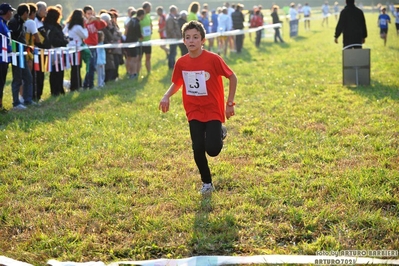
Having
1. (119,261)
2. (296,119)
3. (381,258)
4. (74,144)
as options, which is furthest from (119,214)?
(296,119)

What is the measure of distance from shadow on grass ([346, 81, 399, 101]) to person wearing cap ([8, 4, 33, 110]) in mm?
6856

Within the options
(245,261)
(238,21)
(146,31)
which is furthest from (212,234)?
(238,21)

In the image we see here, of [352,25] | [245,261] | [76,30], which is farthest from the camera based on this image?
[352,25]

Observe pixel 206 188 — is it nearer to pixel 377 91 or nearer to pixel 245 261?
pixel 245 261

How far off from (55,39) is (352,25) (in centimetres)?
689

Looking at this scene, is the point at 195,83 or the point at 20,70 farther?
the point at 20,70

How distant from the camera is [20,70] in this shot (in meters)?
11.4

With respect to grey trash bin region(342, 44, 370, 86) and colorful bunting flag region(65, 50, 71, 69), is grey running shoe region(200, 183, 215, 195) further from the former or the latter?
grey trash bin region(342, 44, 370, 86)

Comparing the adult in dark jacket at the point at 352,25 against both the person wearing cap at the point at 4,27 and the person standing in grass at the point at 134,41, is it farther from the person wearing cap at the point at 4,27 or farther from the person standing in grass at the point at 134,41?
the person wearing cap at the point at 4,27

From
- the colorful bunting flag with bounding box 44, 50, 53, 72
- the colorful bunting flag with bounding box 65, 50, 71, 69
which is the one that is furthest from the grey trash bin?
the colorful bunting flag with bounding box 44, 50, 53, 72

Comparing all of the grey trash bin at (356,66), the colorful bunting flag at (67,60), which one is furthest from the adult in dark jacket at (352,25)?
the colorful bunting flag at (67,60)

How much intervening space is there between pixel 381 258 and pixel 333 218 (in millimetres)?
887

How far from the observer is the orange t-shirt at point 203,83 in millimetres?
5863

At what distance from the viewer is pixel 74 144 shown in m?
8.38
